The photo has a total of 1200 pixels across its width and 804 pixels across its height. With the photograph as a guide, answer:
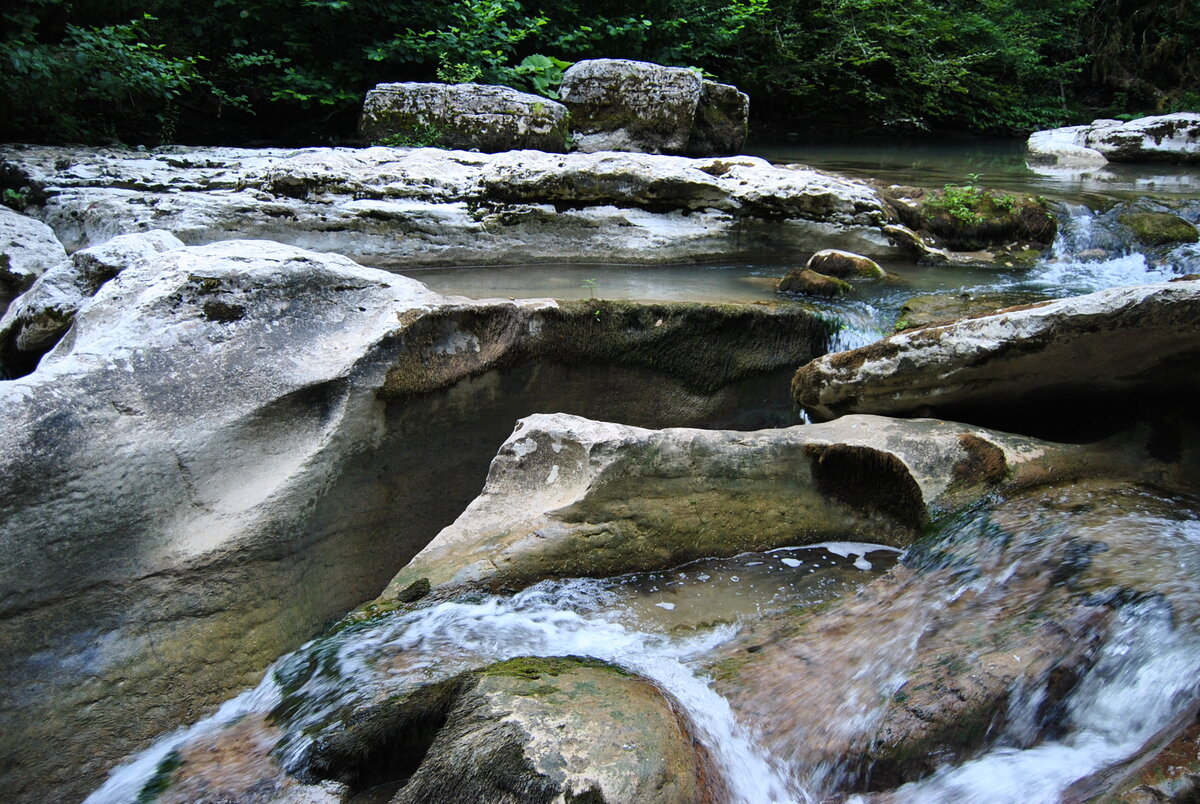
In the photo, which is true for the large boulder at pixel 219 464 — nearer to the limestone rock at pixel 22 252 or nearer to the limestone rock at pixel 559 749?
the limestone rock at pixel 559 749

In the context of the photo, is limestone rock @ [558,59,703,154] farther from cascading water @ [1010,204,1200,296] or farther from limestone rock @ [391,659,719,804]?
limestone rock @ [391,659,719,804]

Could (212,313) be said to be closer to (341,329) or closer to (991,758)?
(341,329)

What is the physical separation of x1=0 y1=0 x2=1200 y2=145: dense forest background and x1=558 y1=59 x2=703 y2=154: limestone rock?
76cm

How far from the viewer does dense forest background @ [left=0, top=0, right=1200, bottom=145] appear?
6527 millimetres

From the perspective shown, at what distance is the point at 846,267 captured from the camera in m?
5.59

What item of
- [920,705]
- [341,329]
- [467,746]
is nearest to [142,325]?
[341,329]

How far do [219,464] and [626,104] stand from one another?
6.39m

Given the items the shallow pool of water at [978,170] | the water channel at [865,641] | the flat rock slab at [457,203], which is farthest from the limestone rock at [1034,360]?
the shallow pool of water at [978,170]

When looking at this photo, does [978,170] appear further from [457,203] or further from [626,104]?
[457,203]

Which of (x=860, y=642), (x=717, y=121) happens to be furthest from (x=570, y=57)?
(x=860, y=642)

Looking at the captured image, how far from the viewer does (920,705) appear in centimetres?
221

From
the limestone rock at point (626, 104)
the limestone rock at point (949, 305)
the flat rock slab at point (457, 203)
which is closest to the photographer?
the limestone rock at point (949, 305)

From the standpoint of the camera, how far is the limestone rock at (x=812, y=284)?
515cm

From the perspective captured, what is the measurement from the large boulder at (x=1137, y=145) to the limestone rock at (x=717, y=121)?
501cm
